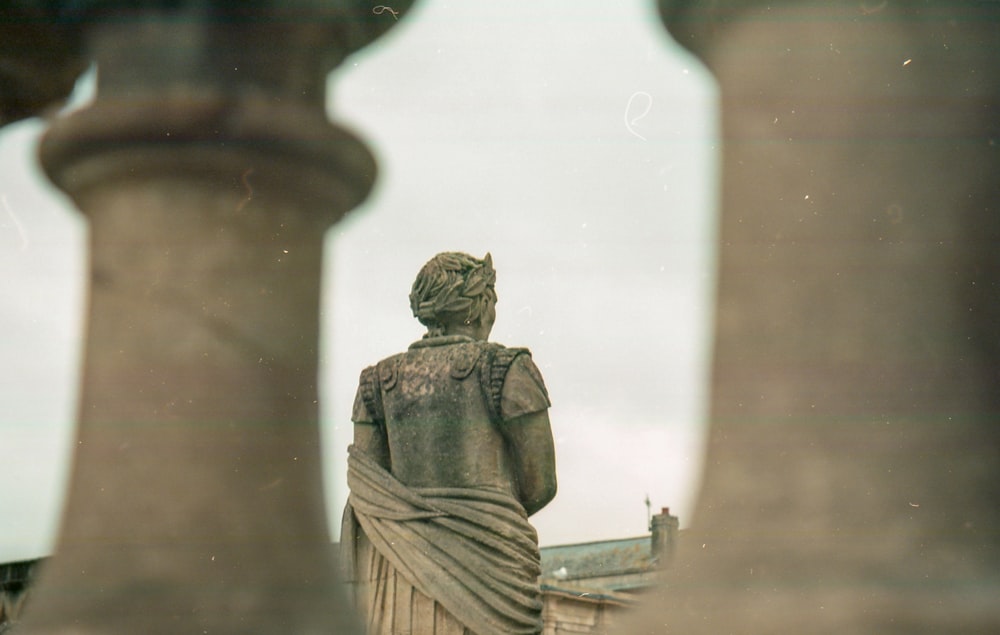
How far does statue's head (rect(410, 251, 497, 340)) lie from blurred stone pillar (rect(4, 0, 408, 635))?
9.12 ft

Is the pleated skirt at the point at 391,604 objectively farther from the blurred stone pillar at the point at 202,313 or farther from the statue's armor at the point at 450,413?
the blurred stone pillar at the point at 202,313

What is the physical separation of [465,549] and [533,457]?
0.37m

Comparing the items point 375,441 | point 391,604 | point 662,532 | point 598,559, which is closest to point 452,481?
point 375,441

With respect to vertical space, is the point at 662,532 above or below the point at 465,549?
above

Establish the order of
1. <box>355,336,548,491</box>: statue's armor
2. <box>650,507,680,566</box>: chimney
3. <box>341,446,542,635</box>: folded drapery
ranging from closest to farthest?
<box>341,446,542,635</box>: folded drapery
<box>355,336,548,491</box>: statue's armor
<box>650,507,680,566</box>: chimney

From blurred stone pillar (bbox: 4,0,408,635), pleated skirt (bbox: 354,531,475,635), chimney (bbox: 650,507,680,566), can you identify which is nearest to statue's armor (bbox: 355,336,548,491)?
pleated skirt (bbox: 354,531,475,635)

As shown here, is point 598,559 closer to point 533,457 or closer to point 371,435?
point 371,435

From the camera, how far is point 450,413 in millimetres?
4754

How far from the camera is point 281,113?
804cm

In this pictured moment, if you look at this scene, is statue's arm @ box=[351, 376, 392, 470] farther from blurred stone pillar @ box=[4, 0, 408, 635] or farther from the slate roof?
the slate roof

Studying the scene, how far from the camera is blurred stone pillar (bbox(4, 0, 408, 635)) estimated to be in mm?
7566

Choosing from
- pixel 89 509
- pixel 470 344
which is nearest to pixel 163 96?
pixel 89 509

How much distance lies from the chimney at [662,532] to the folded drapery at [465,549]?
4.03 metres

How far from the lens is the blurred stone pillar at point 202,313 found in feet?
24.8
